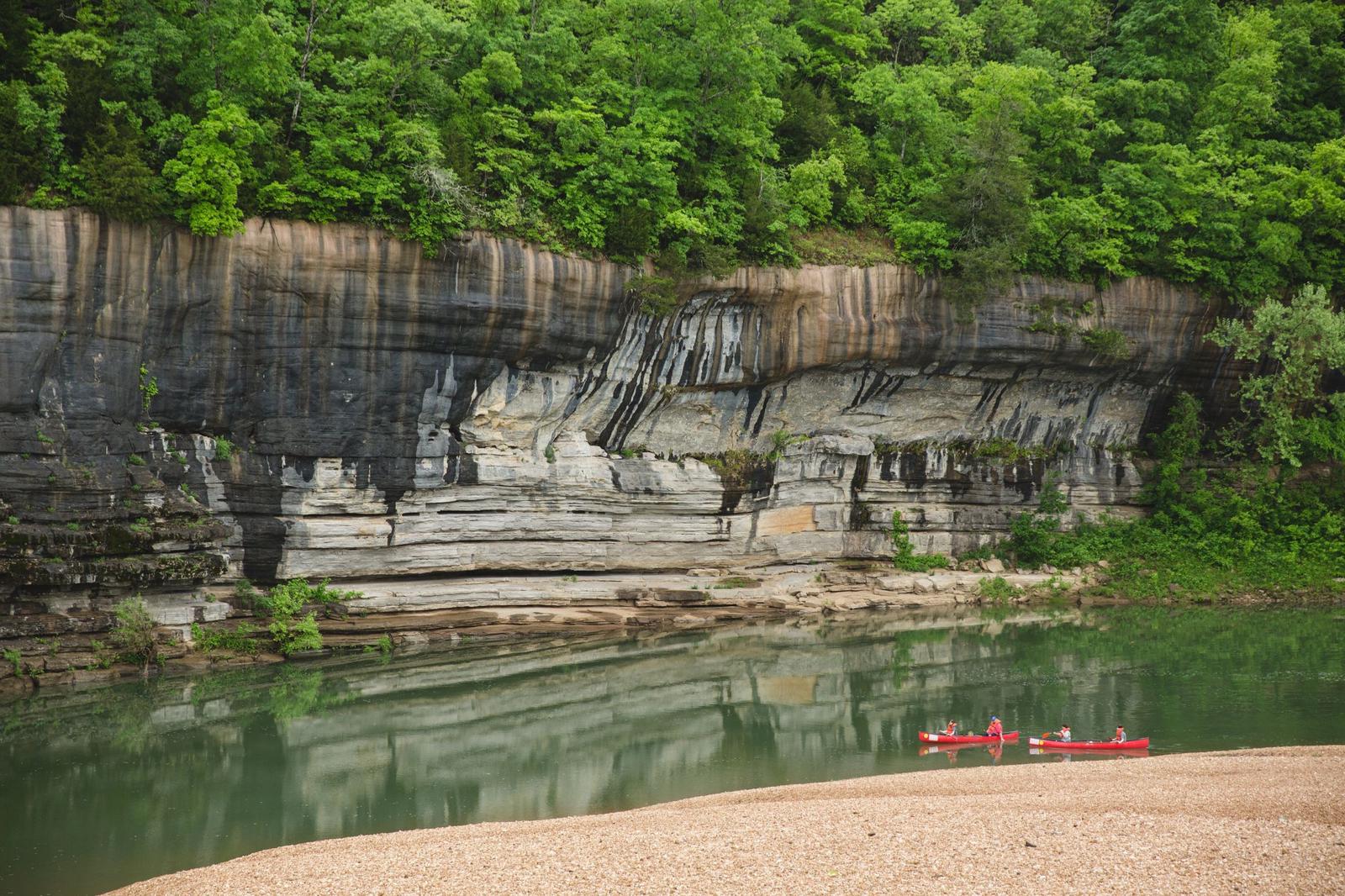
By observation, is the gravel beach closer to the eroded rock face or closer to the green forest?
the eroded rock face

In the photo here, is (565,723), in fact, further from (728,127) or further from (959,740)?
(728,127)

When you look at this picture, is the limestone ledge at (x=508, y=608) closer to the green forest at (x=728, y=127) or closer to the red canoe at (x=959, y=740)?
the green forest at (x=728, y=127)

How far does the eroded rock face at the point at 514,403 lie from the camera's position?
19844 mm

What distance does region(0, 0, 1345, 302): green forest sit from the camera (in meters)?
20.7

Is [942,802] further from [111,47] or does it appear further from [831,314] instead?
[111,47]

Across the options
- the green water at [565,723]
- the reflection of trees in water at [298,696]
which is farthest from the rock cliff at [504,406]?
the green water at [565,723]

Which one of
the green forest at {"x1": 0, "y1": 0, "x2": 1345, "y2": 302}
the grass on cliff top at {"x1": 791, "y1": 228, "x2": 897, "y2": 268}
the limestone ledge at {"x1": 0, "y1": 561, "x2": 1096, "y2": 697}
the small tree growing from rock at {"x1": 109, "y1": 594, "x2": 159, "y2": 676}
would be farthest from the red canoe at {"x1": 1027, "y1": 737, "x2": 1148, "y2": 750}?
the small tree growing from rock at {"x1": 109, "y1": 594, "x2": 159, "y2": 676}

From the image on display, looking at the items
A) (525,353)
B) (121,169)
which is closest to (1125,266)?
(525,353)

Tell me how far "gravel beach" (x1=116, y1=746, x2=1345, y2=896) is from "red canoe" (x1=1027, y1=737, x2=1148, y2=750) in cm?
322

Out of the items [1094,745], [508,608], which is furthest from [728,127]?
[1094,745]

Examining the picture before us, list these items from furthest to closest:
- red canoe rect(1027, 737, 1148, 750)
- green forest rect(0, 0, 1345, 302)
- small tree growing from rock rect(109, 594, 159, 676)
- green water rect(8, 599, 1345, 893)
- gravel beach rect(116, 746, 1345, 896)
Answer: green forest rect(0, 0, 1345, 302) → small tree growing from rock rect(109, 594, 159, 676) → red canoe rect(1027, 737, 1148, 750) → green water rect(8, 599, 1345, 893) → gravel beach rect(116, 746, 1345, 896)

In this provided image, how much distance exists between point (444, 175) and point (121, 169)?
6341 millimetres

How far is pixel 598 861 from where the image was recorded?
9953 mm

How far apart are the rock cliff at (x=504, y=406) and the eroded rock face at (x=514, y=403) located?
60 mm
